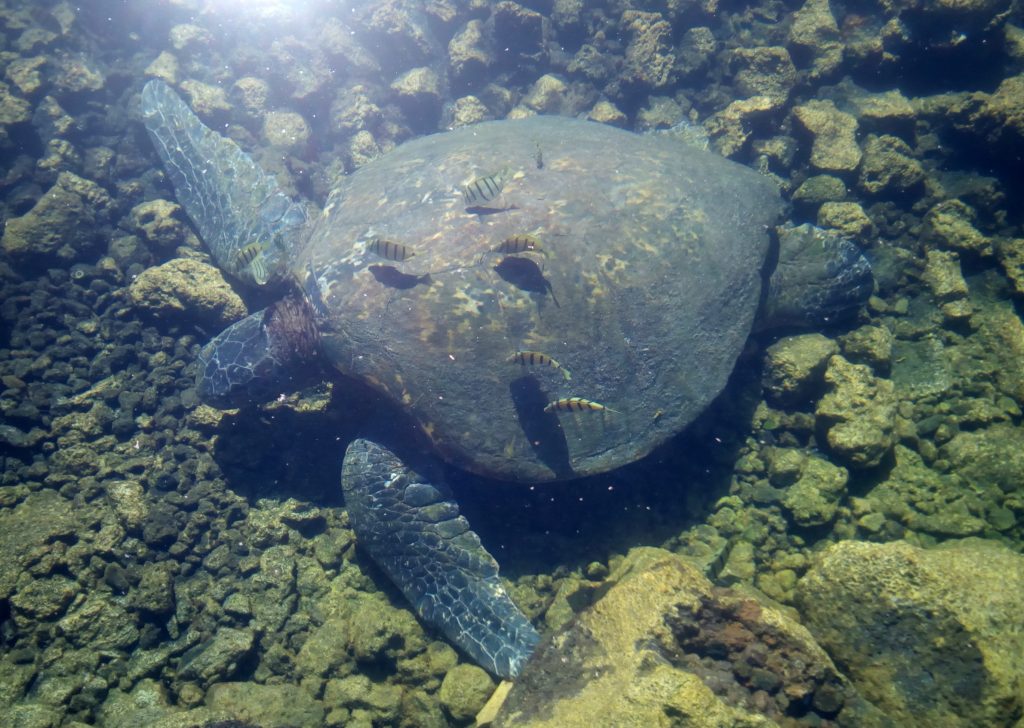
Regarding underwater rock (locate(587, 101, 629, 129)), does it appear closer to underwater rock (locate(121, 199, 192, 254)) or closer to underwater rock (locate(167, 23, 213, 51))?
underwater rock (locate(121, 199, 192, 254))

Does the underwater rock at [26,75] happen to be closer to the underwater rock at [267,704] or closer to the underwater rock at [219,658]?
the underwater rock at [219,658]

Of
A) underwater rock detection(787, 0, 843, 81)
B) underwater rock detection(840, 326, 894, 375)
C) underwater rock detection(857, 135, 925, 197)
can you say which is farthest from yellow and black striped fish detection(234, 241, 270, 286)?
underwater rock detection(787, 0, 843, 81)

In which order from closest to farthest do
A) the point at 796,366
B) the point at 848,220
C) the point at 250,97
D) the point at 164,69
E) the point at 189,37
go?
the point at 796,366 < the point at 848,220 < the point at 164,69 < the point at 250,97 < the point at 189,37

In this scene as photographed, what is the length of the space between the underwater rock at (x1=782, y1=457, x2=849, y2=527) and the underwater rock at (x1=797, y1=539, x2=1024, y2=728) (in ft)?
3.73

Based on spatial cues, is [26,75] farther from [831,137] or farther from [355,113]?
[831,137]

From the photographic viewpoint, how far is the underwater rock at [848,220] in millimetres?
6137

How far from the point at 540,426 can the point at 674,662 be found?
1.96m

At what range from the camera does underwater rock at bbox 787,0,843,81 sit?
7352mm

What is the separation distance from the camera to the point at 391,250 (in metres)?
4.51

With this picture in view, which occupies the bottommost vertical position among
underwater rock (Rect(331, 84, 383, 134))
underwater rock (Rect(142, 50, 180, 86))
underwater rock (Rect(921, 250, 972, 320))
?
underwater rock (Rect(921, 250, 972, 320))

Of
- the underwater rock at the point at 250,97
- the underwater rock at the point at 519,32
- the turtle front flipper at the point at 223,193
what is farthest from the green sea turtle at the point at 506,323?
the underwater rock at the point at 250,97

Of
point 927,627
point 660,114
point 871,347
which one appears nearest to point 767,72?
point 660,114

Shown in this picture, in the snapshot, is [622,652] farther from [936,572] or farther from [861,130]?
[861,130]

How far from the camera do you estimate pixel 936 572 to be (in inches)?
136
